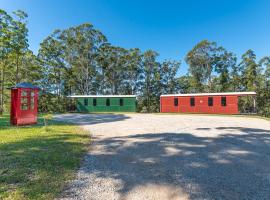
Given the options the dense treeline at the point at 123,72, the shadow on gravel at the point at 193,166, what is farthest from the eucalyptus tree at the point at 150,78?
the shadow on gravel at the point at 193,166

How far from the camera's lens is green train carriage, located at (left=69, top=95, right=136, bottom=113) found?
73.5ft

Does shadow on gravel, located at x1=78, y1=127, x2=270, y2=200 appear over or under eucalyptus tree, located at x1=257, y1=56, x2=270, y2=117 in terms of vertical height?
under

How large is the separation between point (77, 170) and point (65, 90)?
30027 mm

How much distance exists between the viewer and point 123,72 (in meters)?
32.8

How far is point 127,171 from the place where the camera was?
3289mm

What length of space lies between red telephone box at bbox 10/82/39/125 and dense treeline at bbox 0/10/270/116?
15073 millimetres

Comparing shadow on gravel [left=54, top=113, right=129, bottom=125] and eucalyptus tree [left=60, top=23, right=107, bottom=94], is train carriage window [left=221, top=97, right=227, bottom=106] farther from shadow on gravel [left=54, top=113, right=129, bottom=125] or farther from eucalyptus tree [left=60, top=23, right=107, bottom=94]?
eucalyptus tree [left=60, top=23, right=107, bottom=94]

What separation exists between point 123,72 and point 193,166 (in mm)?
30129

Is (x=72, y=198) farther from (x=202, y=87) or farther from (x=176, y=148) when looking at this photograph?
(x=202, y=87)

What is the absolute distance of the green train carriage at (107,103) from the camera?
2239cm

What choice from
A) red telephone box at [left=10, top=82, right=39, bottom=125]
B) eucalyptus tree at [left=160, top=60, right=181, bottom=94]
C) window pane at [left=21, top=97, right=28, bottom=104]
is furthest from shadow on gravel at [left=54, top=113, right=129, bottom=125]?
eucalyptus tree at [left=160, top=60, right=181, bottom=94]

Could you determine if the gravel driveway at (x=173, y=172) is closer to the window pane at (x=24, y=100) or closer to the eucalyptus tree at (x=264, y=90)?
the window pane at (x=24, y=100)

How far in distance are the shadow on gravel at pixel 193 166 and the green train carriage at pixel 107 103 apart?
1688 centimetres

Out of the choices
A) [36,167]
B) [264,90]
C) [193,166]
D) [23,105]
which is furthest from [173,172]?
[264,90]
